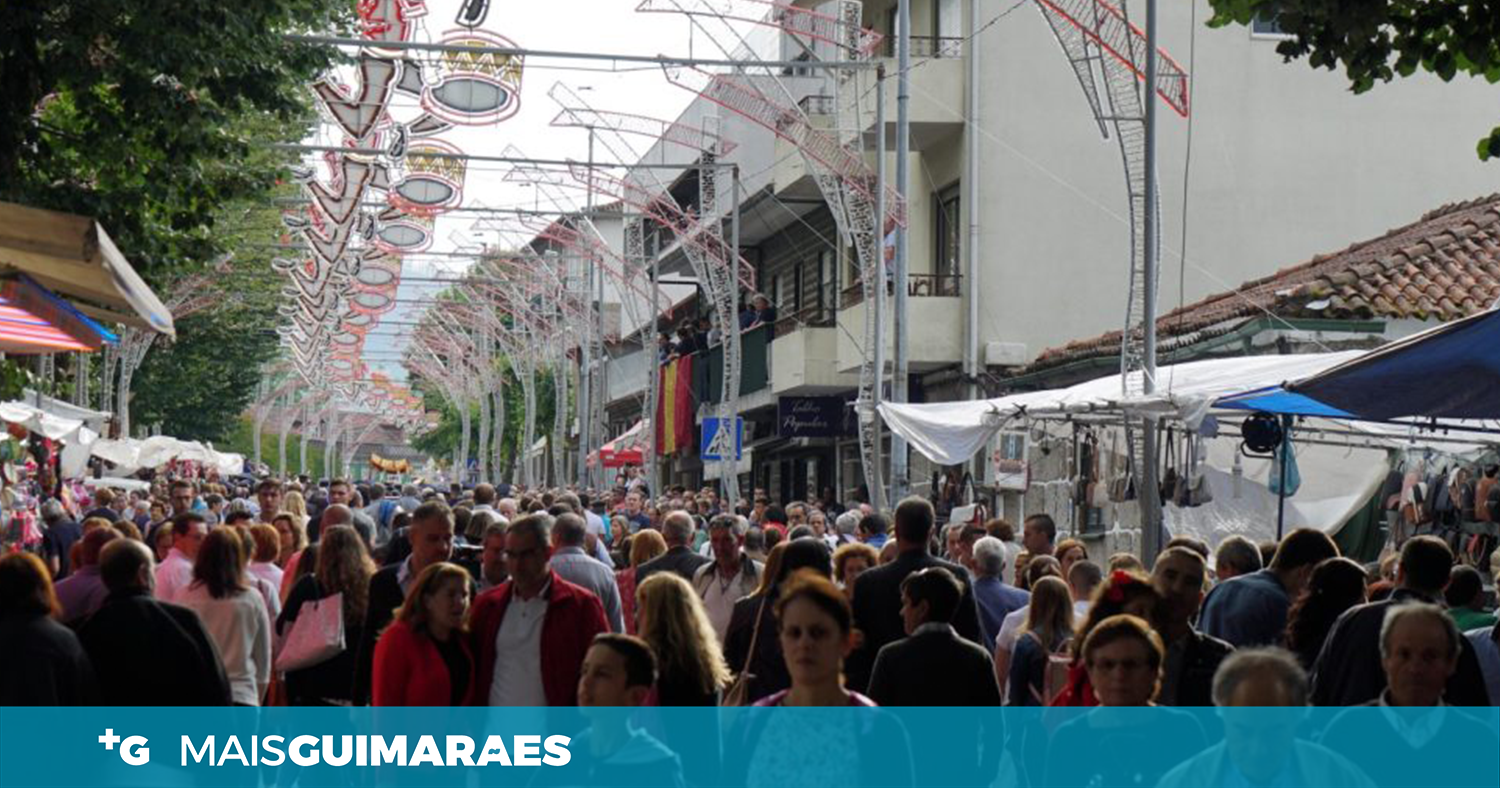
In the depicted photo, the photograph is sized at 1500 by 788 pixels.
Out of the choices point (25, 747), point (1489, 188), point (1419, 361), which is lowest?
point (25, 747)

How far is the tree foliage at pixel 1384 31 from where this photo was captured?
10.5 meters

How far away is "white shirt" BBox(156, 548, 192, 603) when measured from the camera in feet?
42.8

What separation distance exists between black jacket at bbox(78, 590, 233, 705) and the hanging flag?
44509 millimetres

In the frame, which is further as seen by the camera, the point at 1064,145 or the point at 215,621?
the point at 1064,145

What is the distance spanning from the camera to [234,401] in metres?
77.1

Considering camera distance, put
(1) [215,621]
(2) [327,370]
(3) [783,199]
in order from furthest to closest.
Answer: (2) [327,370], (3) [783,199], (1) [215,621]

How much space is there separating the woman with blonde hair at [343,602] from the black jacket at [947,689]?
12.1ft

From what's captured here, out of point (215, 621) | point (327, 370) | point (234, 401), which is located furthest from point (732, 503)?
point (327, 370)

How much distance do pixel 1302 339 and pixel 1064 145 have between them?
416 inches

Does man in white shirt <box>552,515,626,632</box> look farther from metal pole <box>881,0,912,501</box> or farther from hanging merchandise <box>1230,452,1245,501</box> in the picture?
metal pole <box>881,0,912,501</box>

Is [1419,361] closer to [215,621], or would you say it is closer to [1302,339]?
[215,621]

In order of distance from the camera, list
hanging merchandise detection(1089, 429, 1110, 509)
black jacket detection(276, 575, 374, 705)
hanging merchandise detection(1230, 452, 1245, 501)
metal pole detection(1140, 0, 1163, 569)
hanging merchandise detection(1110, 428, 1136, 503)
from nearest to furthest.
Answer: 1. black jacket detection(276, 575, 374, 705)
2. metal pole detection(1140, 0, 1163, 569)
3. hanging merchandise detection(1230, 452, 1245, 501)
4. hanging merchandise detection(1110, 428, 1136, 503)
5. hanging merchandise detection(1089, 429, 1110, 509)

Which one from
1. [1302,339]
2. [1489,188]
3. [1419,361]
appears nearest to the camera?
[1419,361]

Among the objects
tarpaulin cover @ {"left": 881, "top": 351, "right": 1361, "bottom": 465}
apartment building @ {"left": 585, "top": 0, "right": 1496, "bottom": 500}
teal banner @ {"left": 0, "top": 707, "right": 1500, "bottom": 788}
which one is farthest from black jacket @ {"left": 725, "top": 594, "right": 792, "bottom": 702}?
apartment building @ {"left": 585, "top": 0, "right": 1496, "bottom": 500}
